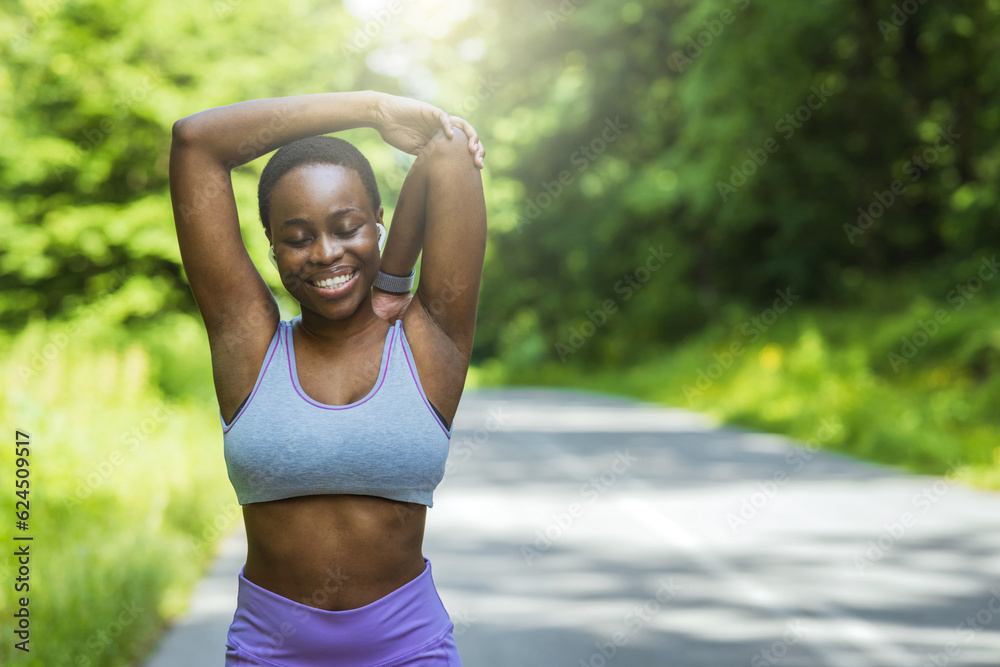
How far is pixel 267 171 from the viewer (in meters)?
2.40

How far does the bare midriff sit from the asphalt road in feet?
13.4

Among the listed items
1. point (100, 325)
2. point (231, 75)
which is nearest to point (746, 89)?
point (231, 75)

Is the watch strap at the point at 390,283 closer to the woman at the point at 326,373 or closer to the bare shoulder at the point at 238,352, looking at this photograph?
the woman at the point at 326,373

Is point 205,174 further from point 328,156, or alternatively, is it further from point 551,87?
point 551,87

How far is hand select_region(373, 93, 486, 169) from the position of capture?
2387 millimetres

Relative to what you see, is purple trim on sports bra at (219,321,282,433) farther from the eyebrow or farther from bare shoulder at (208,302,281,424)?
the eyebrow

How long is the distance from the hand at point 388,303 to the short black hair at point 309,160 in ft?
0.82

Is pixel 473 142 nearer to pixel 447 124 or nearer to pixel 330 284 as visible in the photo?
pixel 447 124

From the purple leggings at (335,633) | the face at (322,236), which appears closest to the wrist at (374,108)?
the face at (322,236)

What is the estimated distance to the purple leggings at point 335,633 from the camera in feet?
7.67

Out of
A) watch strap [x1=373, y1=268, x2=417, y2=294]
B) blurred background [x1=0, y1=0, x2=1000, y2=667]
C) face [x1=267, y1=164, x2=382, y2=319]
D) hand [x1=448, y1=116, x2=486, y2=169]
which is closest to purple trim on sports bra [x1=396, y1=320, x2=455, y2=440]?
face [x1=267, y1=164, x2=382, y2=319]

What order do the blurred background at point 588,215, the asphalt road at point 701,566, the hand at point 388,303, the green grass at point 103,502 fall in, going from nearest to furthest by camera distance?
1. the hand at point 388,303
2. the green grass at point 103,502
3. the asphalt road at point 701,566
4. the blurred background at point 588,215

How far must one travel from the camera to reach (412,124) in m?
2.43

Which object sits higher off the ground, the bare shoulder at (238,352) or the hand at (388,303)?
the hand at (388,303)
